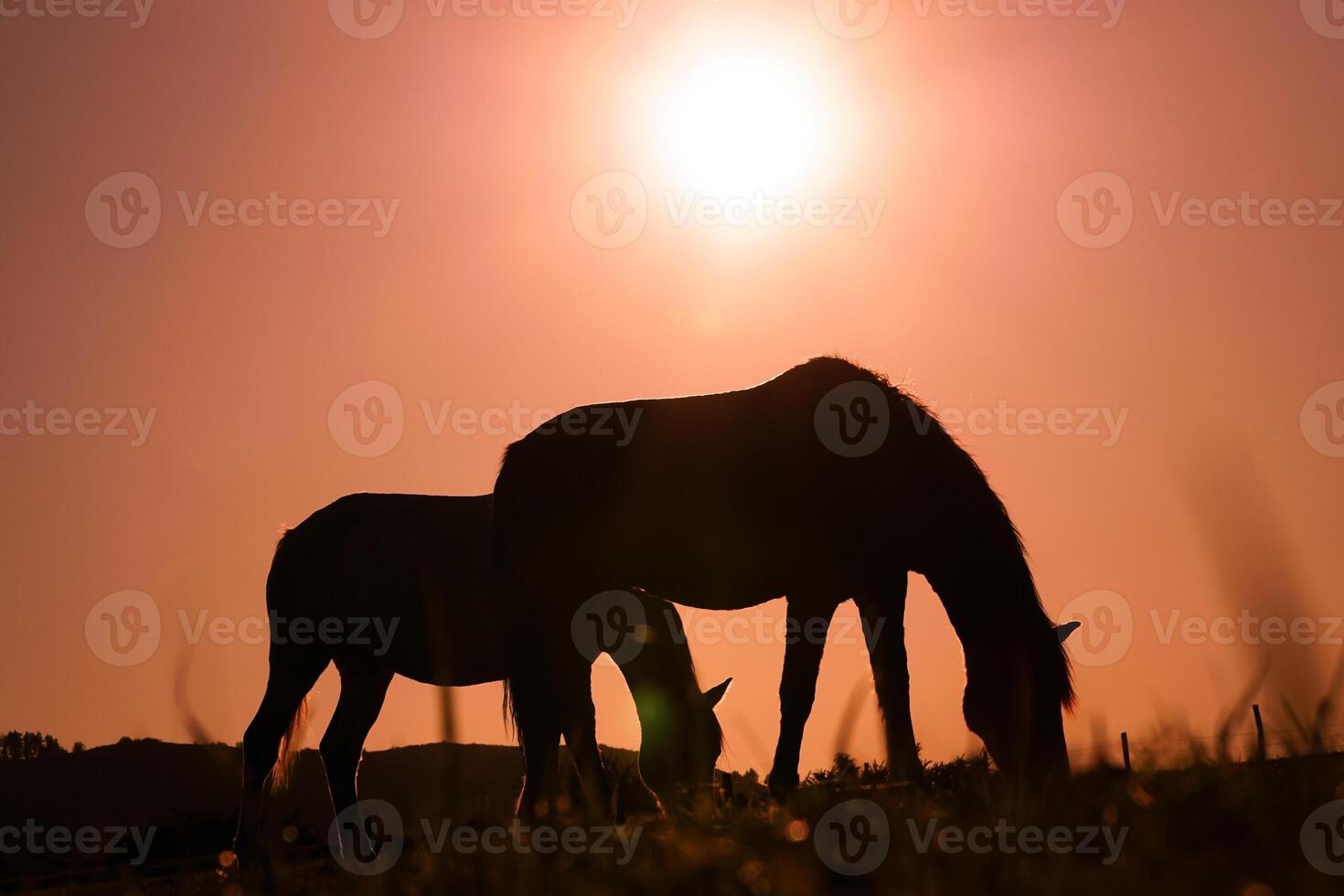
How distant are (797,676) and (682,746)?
1.96m

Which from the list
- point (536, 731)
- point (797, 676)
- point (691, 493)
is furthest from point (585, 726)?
point (691, 493)

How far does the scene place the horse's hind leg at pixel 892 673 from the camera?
5648 mm

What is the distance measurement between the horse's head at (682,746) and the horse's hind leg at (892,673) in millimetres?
2011

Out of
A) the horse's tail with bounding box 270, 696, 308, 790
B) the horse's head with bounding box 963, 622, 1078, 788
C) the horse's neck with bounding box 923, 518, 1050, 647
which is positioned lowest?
the horse's tail with bounding box 270, 696, 308, 790

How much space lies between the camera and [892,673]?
6.22 meters

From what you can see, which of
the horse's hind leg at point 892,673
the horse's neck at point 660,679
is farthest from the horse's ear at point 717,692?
the horse's hind leg at point 892,673

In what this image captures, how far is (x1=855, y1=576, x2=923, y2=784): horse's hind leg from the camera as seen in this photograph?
565 centimetres

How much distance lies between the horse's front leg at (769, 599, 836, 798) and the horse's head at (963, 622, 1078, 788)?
1.13m

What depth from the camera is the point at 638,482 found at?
7820 mm

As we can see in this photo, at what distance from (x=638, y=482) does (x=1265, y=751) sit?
4657mm

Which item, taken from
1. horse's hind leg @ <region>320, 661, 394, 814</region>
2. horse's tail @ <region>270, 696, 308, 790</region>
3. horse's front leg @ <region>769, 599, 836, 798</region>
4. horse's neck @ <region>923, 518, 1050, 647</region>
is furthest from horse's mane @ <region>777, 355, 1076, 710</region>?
horse's hind leg @ <region>320, 661, 394, 814</region>

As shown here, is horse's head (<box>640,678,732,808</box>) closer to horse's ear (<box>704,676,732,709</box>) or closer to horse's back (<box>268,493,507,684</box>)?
horse's ear (<box>704,676,732,709</box>)

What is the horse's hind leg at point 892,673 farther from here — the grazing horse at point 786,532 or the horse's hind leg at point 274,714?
the horse's hind leg at point 274,714

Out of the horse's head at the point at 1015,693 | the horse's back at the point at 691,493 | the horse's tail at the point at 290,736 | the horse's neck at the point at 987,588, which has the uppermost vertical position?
the horse's back at the point at 691,493
